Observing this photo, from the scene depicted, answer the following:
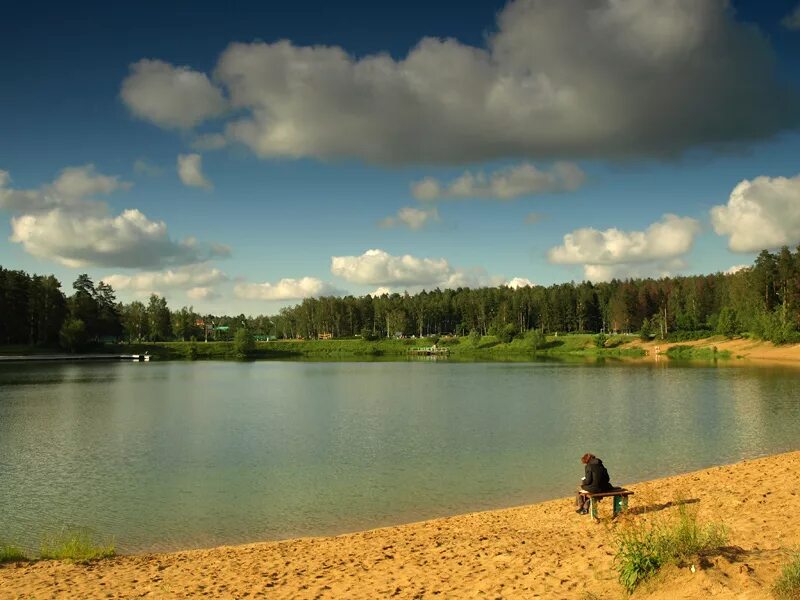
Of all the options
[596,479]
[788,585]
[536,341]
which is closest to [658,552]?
[788,585]

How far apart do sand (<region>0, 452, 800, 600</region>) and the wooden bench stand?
0.35 meters

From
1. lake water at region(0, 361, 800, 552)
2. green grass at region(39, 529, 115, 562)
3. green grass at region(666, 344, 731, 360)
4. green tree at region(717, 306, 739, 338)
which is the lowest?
green grass at region(666, 344, 731, 360)

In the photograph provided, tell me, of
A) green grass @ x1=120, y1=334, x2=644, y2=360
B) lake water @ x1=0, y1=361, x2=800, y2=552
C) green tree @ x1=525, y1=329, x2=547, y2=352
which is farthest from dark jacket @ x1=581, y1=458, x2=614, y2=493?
green tree @ x1=525, y1=329, x2=547, y2=352

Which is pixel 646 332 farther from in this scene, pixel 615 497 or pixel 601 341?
pixel 615 497

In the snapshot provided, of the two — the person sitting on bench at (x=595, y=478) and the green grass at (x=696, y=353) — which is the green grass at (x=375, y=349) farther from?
the person sitting on bench at (x=595, y=478)

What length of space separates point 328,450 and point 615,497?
1830cm

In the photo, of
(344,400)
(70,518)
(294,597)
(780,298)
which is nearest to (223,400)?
(344,400)

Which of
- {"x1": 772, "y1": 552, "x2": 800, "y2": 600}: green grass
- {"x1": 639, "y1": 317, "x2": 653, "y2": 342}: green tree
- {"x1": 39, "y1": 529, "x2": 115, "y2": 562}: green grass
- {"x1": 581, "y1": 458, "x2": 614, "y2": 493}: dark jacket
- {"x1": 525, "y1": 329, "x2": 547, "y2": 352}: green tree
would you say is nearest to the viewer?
{"x1": 772, "y1": 552, "x2": 800, "y2": 600}: green grass

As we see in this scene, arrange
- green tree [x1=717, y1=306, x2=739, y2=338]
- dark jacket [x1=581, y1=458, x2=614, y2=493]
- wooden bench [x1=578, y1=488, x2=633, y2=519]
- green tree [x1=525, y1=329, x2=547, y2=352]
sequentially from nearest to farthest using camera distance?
wooden bench [x1=578, y1=488, x2=633, y2=519] < dark jacket [x1=581, y1=458, x2=614, y2=493] < green tree [x1=717, y1=306, x2=739, y2=338] < green tree [x1=525, y1=329, x2=547, y2=352]

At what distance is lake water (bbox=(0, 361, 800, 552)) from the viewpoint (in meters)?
21.0

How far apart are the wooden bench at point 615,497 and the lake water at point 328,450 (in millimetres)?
4741

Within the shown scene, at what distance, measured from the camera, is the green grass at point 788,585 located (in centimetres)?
782

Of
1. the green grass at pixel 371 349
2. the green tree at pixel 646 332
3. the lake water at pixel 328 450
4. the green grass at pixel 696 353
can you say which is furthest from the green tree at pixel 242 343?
the green grass at pixel 696 353

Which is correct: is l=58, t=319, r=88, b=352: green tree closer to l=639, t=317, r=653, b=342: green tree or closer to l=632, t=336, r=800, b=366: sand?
l=632, t=336, r=800, b=366: sand
